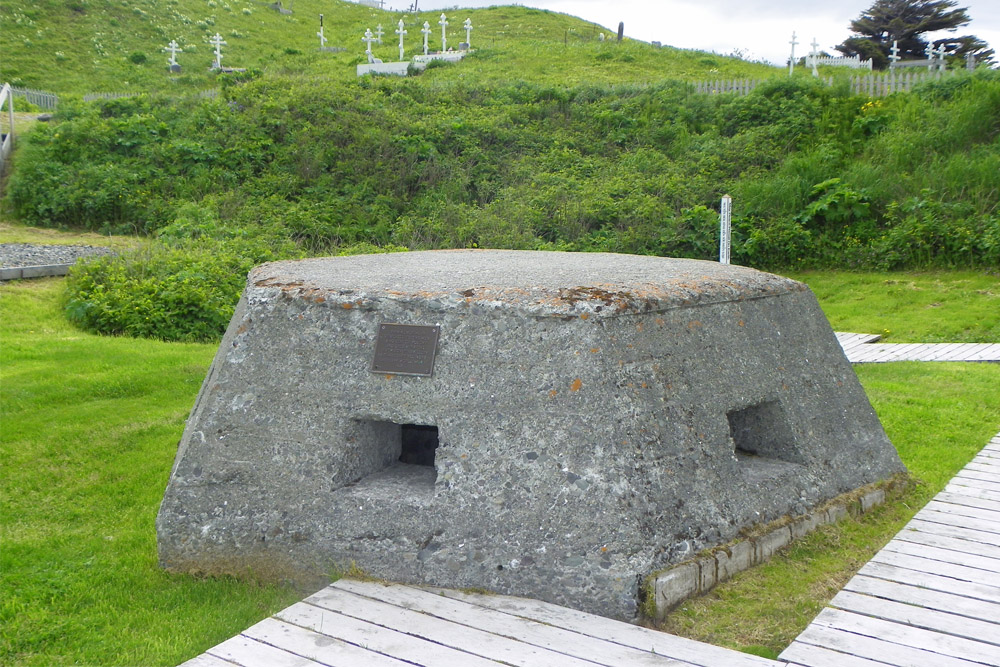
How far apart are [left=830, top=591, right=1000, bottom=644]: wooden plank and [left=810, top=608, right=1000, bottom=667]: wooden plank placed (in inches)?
1.3

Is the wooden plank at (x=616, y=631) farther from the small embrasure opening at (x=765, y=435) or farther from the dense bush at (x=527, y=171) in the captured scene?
the dense bush at (x=527, y=171)

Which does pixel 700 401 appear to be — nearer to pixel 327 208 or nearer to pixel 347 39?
pixel 327 208

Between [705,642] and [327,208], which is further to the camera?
[327,208]

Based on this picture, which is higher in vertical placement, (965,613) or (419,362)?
(419,362)

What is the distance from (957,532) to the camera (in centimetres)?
379

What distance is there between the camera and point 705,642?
2873 millimetres

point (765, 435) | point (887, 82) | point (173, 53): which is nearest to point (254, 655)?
point (765, 435)

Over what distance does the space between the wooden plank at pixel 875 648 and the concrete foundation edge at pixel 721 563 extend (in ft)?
1.46

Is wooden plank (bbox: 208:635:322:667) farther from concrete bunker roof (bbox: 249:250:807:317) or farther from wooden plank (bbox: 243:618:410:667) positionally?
concrete bunker roof (bbox: 249:250:807:317)

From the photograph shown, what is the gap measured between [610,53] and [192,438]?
2994 cm

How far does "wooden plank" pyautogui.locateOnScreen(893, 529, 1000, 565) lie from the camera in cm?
356

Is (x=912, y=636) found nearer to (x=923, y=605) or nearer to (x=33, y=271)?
(x=923, y=605)

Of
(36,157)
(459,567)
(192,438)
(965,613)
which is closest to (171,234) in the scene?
(36,157)

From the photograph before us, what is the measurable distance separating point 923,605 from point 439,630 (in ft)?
5.55
